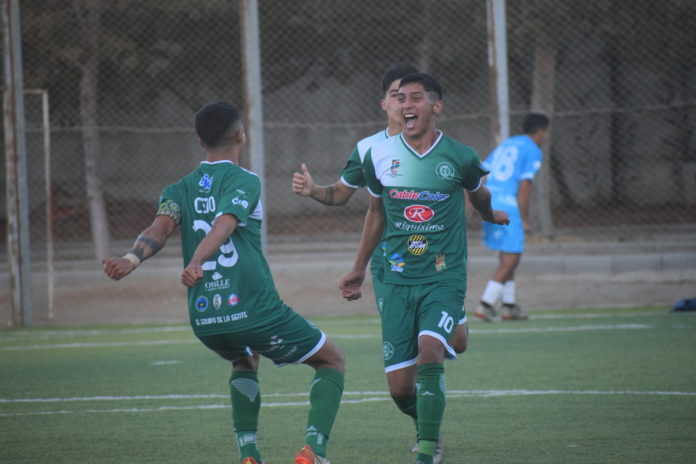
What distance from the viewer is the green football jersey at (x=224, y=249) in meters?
4.67

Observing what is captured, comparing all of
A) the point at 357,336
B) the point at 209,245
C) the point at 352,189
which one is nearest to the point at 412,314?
the point at 352,189

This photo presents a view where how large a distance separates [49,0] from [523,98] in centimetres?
1163

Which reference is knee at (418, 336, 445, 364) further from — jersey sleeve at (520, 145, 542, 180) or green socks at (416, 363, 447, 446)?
jersey sleeve at (520, 145, 542, 180)

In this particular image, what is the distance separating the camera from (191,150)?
87.1 feet

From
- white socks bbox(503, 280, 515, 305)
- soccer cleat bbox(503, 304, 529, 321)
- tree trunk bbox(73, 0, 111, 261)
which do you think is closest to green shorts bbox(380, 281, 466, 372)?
white socks bbox(503, 280, 515, 305)

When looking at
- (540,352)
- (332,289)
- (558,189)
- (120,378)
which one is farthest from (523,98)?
(120,378)

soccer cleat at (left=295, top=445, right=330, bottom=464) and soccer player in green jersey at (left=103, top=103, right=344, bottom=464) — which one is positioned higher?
soccer player in green jersey at (left=103, top=103, right=344, bottom=464)

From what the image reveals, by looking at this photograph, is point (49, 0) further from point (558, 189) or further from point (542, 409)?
point (542, 409)

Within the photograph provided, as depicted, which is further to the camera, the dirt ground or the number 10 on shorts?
the dirt ground

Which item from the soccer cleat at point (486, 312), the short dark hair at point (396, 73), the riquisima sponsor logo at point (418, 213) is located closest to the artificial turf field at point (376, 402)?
the soccer cleat at point (486, 312)

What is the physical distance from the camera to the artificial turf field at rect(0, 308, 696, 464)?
17.9 ft

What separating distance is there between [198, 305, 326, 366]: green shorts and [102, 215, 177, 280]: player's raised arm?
18.6 inches

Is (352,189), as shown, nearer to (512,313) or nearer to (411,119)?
(411,119)

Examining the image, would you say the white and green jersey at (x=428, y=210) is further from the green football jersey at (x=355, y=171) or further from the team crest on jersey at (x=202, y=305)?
the team crest on jersey at (x=202, y=305)
